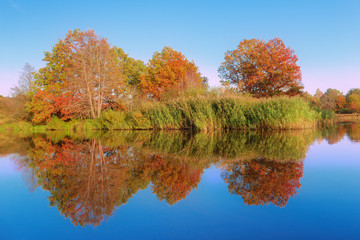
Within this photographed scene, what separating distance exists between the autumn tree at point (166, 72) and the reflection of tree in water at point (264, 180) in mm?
21877

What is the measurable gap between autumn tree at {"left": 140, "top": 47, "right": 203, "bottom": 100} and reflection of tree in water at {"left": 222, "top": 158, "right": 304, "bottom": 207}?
71.8 ft

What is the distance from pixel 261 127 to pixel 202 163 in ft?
31.2

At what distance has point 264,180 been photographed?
2922 mm

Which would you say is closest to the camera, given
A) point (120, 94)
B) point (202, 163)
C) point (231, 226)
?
point (231, 226)

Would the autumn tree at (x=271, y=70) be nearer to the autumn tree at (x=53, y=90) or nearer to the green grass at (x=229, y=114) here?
the green grass at (x=229, y=114)

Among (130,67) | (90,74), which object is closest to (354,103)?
(130,67)

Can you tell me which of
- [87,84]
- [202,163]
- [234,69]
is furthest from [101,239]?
[234,69]

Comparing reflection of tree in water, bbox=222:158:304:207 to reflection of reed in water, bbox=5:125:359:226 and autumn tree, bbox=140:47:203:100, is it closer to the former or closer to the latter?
reflection of reed in water, bbox=5:125:359:226

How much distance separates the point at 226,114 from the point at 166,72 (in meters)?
14.9

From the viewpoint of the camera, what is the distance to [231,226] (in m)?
1.82

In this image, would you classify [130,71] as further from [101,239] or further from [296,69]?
[101,239]

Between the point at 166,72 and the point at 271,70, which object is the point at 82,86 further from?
the point at 271,70

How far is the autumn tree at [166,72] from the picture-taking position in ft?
86.4

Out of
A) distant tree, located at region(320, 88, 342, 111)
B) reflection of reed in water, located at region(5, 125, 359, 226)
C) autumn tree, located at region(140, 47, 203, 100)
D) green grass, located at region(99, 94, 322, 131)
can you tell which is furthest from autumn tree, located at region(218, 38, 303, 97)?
distant tree, located at region(320, 88, 342, 111)
